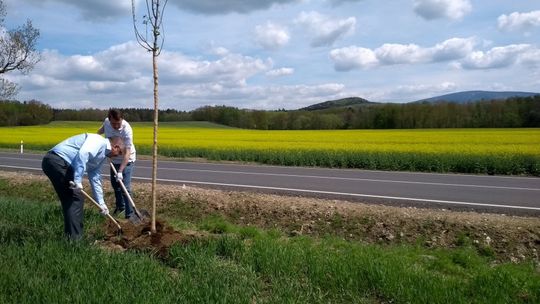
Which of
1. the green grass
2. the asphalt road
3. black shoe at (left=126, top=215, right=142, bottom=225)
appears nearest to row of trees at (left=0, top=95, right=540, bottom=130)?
the asphalt road

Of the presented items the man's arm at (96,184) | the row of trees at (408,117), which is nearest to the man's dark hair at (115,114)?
the man's arm at (96,184)

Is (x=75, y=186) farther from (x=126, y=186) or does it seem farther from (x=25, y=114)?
(x=25, y=114)

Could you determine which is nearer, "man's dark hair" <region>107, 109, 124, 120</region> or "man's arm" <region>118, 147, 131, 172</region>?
"man's dark hair" <region>107, 109, 124, 120</region>

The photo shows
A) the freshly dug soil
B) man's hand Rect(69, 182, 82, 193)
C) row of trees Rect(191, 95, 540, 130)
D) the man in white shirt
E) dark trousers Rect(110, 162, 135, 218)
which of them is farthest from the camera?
row of trees Rect(191, 95, 540, 130)

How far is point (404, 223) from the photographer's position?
791 cm

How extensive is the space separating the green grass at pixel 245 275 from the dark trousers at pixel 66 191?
0.21 m

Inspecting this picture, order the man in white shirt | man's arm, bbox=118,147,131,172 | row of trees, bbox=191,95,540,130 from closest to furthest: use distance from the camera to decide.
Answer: the man in white shirt, man's arm, bbox=118,147,131,172, row of trees, bbox=191,95,540,130

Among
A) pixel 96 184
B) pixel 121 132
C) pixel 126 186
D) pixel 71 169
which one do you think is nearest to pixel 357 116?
pixel 126 186

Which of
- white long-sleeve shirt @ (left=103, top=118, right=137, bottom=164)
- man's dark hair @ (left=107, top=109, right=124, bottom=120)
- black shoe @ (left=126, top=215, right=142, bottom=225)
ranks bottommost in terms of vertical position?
black shoe @ (left=126, top=215, right=142, bottom=225)

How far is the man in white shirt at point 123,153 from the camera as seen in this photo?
7.40 meters

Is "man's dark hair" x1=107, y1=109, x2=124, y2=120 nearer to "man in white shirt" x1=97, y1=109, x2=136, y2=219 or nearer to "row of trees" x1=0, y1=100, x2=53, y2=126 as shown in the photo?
"man in white shirt" x1=97, y1=109, x2=136, y2=219

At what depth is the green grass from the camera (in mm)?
4235

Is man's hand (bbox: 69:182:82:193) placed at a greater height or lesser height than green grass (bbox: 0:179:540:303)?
greater

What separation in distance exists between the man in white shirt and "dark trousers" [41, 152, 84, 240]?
117 centimetres
